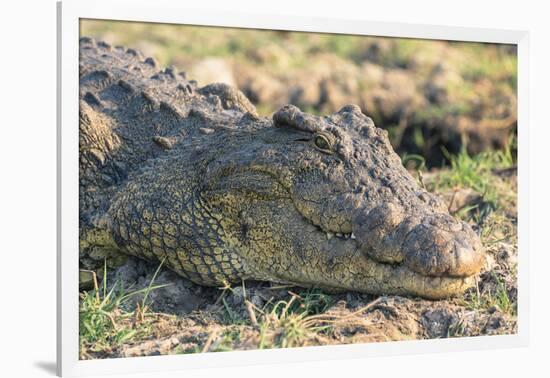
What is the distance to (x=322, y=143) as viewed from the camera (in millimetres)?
4090

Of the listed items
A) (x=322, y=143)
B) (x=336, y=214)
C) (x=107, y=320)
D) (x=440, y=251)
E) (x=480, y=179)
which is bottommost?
(x=107, y=320)

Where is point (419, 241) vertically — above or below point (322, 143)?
below

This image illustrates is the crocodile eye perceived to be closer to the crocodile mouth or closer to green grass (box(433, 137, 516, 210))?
the crocodile mouth

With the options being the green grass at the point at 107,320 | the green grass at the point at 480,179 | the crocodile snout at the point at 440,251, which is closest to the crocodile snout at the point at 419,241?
the crocodile snout at the point at 440,251

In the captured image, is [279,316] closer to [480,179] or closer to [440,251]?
[440,251]

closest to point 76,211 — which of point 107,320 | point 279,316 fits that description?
point 107,320

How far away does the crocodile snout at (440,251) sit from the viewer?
367 centimetres

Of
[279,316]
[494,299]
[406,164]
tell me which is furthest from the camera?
[406,164]

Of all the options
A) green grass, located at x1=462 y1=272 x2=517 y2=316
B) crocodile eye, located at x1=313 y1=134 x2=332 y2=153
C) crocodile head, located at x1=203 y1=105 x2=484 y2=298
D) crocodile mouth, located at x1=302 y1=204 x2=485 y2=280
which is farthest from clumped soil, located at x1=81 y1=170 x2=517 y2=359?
crocodile eye, located at x1=313 y1=134 x2=332 y2=153

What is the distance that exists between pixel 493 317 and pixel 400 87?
17.8ft

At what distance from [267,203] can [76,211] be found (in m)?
0.94

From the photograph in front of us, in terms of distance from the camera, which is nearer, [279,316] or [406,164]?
[279,316]

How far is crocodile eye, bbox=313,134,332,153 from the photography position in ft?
13.4

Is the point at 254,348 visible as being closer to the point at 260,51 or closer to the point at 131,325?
the point at 131,325
